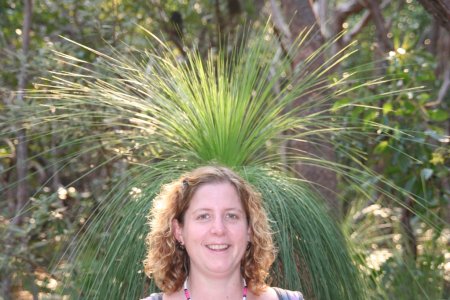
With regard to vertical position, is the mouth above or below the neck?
above

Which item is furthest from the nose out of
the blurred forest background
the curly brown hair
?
the blurred forest background

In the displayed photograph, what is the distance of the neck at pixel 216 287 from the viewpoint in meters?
2.23

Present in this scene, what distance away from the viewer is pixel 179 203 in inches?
90.0

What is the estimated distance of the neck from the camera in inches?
87.9

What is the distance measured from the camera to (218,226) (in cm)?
216

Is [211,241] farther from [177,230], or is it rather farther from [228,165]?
[228,165]

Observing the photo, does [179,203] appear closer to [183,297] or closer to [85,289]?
[183,297]

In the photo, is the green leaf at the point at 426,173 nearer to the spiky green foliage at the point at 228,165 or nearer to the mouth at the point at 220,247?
the spiky green foliage at the point at 228,165

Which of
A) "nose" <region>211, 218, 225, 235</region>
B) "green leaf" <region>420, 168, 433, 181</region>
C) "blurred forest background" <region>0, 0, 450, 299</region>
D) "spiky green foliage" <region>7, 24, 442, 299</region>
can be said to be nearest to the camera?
"nose" <region>211, 218, 225, 235</region>

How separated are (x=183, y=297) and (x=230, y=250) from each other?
0.79 ft

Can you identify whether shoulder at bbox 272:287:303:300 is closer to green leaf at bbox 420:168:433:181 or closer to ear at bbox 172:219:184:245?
ear at bbox 172:219:184:245

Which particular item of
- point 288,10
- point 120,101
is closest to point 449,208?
point 288,10

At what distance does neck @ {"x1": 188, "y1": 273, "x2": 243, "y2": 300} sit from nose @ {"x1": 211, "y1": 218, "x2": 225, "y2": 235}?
15 centimetres

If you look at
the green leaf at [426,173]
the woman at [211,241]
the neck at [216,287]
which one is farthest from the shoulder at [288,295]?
the green leaf at [426,173]
